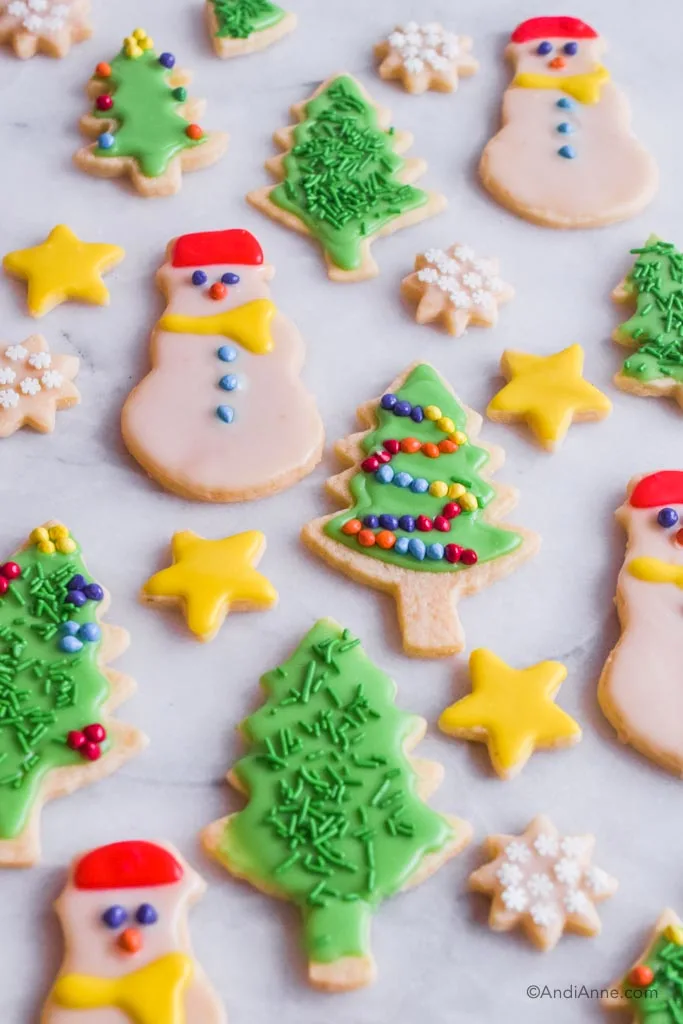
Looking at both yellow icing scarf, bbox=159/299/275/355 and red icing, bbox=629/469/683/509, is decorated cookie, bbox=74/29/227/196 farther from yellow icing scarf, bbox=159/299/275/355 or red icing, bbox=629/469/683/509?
red icing, bbox=629/469/683/509

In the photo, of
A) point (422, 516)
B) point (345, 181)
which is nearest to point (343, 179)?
point (345, 181)

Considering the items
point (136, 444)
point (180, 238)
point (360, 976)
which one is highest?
point (180, 238)

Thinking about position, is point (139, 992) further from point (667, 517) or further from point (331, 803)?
point (667, 517)

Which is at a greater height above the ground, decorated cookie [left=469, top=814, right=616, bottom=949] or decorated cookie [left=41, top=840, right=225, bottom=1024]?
decorated cookie [left=469, top=814, right=616, bottom=949]

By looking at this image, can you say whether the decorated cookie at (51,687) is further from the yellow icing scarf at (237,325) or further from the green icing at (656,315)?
the green icing at (656,315)

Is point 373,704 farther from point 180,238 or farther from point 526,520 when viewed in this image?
point 180,238

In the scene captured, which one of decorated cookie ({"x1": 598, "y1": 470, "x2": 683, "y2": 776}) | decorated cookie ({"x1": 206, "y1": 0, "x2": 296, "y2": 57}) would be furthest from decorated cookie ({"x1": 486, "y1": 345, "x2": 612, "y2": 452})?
decorated cookie ({"x1": 206, "y1": 0, "x2": 296, "y2": 57})

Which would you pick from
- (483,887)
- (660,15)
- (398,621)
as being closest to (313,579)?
(398,621)
